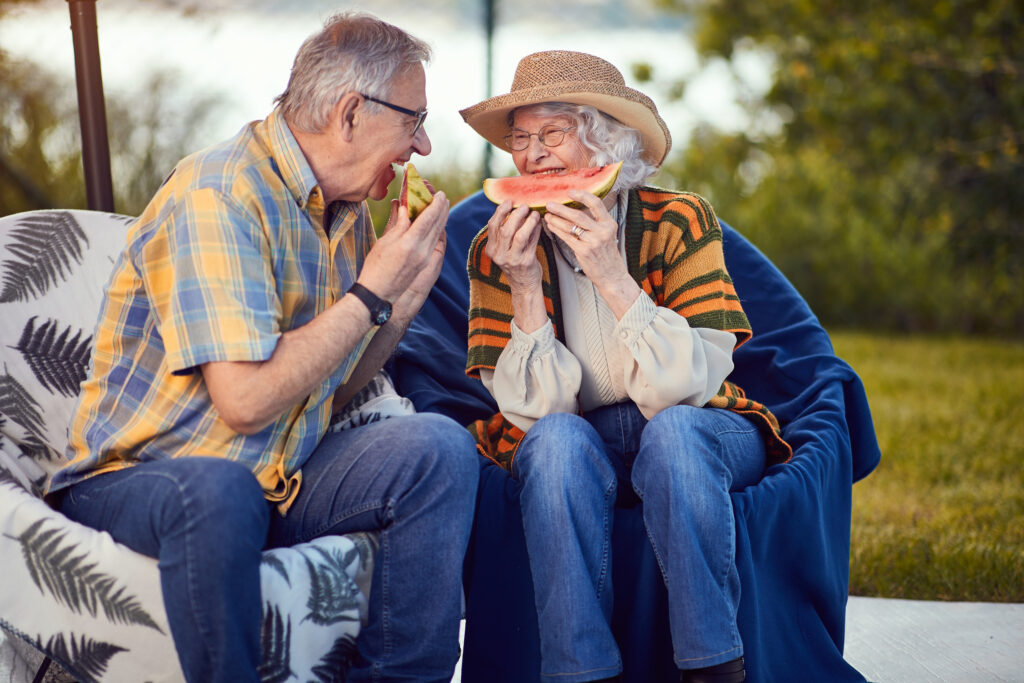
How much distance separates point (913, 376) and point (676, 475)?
5.45 meters

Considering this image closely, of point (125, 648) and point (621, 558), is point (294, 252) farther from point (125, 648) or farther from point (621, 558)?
point (621, 558)

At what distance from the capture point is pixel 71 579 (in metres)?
1.93

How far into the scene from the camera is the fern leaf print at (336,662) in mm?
2059

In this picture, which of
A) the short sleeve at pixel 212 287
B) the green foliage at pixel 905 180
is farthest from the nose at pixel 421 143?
the green foliage at pixel 905 180

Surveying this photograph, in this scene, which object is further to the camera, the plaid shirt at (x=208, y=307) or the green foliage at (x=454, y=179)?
the green foliage at (x=454, y=179)

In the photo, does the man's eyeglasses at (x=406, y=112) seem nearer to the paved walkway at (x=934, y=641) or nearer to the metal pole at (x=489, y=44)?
the paved walkway at (x=934, y=641)

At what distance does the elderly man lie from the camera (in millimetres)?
1852

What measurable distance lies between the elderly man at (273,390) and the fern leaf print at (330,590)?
72mm

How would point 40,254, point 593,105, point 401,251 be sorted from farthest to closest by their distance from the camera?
point 593,105 → point 40,254 → point 401,251

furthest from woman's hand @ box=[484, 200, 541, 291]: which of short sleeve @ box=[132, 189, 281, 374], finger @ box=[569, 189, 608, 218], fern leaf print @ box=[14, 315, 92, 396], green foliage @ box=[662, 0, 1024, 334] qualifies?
green foliage @ box=[662, 0, 1024, 334]

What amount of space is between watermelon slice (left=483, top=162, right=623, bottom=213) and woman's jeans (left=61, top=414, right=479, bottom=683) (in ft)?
2.12

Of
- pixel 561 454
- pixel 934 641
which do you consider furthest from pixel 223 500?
pixel 934 641

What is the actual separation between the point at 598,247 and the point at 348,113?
0.67 m

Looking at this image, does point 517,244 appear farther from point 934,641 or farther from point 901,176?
point 901,176
